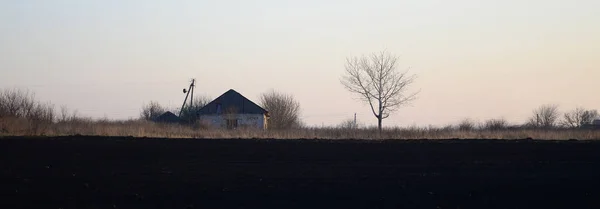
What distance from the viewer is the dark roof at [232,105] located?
77.7 m

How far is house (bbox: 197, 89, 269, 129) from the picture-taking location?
73.9 metres

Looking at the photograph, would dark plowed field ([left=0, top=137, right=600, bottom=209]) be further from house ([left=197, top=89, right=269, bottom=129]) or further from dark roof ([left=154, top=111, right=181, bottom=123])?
dark roof ([left=154, top=111, right=181, bottom=123])

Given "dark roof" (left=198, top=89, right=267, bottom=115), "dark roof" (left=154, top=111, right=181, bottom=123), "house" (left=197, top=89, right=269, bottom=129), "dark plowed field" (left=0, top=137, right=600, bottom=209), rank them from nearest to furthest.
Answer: "dark plowed field" (left=0, top=137, right=600, bottom=209) → "house" (left=197, top=89, right=269, bottom=129) → "dark roof" (left=198, top=89, right=267, bottom=115) → "dark roof" (left=154, top=111, right=181, bottom=123)

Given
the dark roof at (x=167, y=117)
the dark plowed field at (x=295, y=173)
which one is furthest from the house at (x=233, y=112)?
the dark plowed field at (x=295, y=173)

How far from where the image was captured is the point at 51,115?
173 ft

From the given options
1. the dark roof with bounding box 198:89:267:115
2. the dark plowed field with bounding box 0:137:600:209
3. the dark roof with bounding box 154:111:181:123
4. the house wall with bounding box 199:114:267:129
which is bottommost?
the dark plowed field with bounding box 0:137:600:209

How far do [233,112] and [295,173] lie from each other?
52908 mm

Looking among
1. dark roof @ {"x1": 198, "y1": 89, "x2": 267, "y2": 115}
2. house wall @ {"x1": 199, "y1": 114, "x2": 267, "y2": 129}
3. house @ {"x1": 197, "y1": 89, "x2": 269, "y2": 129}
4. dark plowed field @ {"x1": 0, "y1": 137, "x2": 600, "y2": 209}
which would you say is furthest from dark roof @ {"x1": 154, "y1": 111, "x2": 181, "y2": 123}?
dark plowed field @ {"x1": 0, "y1": 137, "x2": 600, "y2": 209}

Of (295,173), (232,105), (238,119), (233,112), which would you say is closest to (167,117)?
(232,105)

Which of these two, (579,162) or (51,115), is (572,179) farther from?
(51,115)

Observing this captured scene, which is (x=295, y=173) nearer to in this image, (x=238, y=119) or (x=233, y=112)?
(x=238, y=119)

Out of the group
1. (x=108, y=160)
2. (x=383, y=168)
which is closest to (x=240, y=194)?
(x=383, y=168)

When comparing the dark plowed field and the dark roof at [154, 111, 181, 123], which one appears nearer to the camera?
the dark plowed field

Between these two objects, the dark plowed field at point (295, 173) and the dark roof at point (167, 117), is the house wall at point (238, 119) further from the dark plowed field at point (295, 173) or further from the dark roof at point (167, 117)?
the dark plowed field at point (295, 173)
